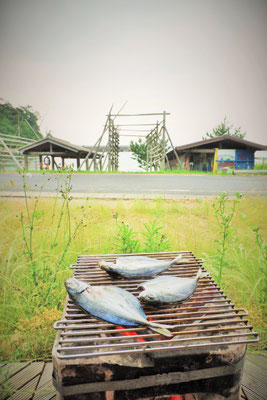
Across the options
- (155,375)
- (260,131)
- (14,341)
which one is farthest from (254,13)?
(14,341)

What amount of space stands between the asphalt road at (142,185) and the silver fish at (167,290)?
3.73ft

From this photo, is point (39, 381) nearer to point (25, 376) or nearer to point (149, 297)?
point (25, 376)

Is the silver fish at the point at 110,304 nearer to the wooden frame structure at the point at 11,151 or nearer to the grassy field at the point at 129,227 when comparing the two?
the grassy field at the point at 129,227

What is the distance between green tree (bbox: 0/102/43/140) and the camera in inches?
68.8

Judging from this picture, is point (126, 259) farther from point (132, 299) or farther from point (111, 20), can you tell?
point (111, 20)

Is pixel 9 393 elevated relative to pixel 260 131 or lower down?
lower down

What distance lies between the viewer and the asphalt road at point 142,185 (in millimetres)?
1972

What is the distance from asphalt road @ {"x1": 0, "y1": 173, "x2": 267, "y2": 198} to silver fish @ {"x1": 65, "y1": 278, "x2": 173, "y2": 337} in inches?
48.4

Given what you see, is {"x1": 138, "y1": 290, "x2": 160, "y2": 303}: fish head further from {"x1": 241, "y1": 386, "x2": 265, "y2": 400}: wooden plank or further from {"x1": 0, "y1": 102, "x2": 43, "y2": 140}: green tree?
{"x1": 0, "y1": 102, "x2": 43, "y2": 140}: green tree

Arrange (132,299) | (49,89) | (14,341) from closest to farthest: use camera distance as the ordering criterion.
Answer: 1. (132,299)
2. (14,341)
3. (49,89)

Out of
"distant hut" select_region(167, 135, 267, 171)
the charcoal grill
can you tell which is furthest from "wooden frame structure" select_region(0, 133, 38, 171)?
"distant hut" select_region(167, 135, 267, 171)

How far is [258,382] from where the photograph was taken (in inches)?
41.1

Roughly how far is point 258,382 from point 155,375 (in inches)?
30.5

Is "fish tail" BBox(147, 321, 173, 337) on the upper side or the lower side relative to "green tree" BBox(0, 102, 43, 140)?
lower
